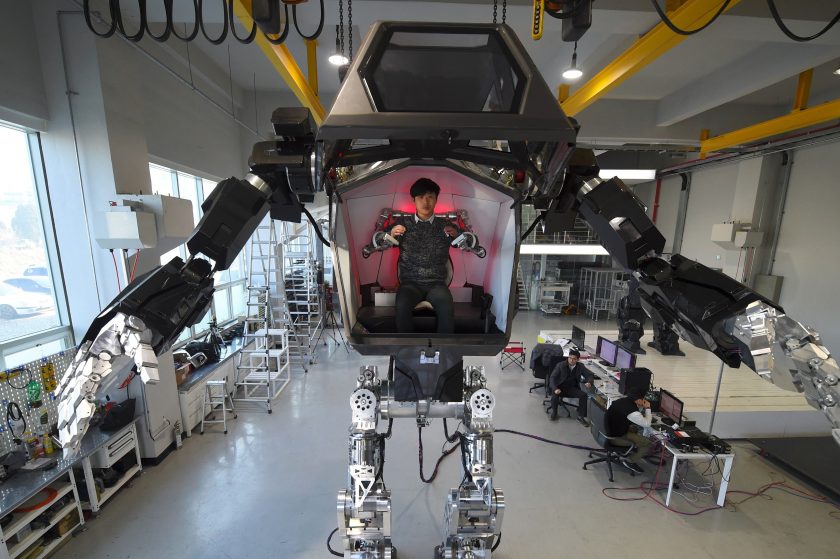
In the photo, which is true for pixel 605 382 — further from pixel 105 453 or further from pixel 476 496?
pixel 105 453

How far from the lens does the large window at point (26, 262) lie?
3.80 metres

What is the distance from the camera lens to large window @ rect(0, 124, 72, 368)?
380cm

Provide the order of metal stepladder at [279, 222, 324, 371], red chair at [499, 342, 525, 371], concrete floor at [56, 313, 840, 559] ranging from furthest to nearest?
metal stepladder at [279, 222, 324, 371] → red chair at [499, 342, 525, 371] → concrete floor at [56, 313, 840, 559]

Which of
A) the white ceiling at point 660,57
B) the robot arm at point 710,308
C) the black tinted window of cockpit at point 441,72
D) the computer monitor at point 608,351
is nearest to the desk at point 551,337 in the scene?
the computer monitor at point 608,351

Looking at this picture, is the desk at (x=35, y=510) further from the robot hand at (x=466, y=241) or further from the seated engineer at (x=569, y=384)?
the seated engineer at (x=569, y=384)

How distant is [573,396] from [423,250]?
5009 millimetres

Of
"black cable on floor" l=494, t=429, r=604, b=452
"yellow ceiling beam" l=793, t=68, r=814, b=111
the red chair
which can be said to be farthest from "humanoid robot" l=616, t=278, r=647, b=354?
"yellow ceiling beam" l=793, t=68, r=814, b=111

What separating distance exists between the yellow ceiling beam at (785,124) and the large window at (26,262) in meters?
10.4

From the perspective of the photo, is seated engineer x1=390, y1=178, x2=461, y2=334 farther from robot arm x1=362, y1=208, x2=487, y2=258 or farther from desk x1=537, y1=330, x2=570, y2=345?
desk x1=537, y1=330, x2=570, y2=345

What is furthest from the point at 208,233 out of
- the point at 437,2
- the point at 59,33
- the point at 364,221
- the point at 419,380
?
the point at 59,33

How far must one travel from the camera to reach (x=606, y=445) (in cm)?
485

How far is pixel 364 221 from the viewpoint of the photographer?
8.71ft

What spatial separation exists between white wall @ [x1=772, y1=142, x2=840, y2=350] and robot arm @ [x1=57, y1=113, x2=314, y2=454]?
427 inches

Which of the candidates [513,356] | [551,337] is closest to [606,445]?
[551,337]
